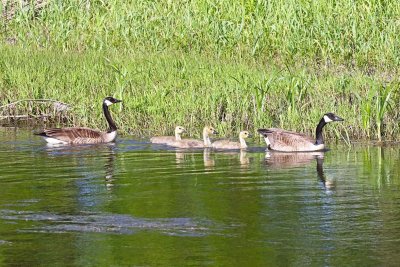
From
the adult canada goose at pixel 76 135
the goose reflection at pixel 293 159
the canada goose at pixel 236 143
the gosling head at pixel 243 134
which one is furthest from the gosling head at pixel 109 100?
the goose reflection at pixel 293 159

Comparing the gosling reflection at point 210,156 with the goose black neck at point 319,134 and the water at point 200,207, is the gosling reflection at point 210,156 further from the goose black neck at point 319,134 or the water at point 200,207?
the goose black neck at point 319,134

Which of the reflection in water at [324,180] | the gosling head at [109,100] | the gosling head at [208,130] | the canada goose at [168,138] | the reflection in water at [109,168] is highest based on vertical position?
the gosling head at [109,100]

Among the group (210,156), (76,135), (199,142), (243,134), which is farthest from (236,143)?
(76,135)

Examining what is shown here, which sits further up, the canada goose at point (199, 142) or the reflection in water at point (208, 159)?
the canada goose at point (199, 142)

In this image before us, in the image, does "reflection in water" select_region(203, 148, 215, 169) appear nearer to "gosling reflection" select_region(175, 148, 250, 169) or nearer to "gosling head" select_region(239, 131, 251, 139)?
"gosling reflection" select_region(175, 148, 250, 169)

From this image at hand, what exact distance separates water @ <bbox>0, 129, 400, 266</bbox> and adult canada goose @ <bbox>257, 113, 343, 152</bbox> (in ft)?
0.47

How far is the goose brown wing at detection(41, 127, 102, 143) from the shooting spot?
58.2ft

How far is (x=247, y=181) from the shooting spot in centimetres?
1396

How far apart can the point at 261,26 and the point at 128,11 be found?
3330 mm

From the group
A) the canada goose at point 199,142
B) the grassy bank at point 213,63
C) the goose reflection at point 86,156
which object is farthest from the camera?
the grassy bank at point 213,63

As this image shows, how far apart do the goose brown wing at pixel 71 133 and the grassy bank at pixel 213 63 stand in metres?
1.20

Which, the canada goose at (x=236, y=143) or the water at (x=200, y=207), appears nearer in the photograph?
the water at (x=200, y=207)

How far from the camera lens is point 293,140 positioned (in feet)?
54.9

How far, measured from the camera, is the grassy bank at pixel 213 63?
60.6 feet
